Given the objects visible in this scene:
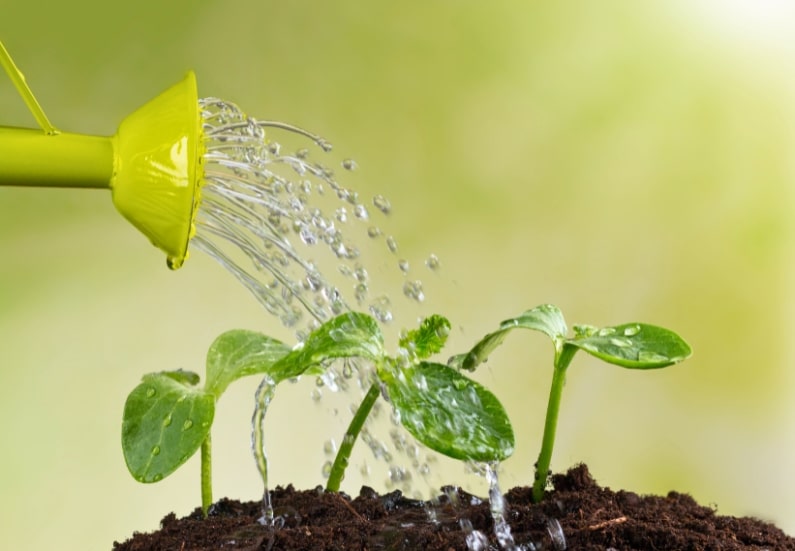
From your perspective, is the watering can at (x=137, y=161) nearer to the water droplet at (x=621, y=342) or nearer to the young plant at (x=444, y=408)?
the young plant at (x=444, y=408)

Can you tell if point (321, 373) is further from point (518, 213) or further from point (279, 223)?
point (518, 213)

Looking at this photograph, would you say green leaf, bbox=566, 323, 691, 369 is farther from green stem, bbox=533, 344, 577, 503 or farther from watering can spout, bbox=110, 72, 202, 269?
watering can spout, bbox=110, 72, 202, 269

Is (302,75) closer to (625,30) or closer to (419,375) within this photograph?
(625,30)

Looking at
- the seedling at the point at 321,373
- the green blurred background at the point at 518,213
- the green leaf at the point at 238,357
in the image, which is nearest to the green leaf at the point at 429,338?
the seedling at the point at 321,373

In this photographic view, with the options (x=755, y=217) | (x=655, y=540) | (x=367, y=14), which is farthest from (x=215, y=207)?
(x=755, y=217)

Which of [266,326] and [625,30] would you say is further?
[625,30]

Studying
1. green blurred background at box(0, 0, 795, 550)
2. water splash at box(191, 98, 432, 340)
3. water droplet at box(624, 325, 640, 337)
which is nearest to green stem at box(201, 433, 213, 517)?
water splash at box(191, 98, 432, 340)
